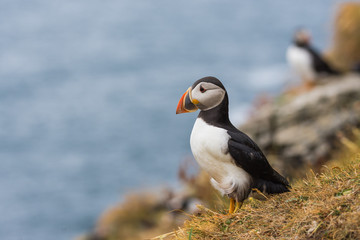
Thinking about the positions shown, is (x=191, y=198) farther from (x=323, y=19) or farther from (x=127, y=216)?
(x=323, y=19)

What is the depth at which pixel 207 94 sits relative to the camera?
3.79 metres

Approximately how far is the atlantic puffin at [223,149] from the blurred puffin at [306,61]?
733 cm

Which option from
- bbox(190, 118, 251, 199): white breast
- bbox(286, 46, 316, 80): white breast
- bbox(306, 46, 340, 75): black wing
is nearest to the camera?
bbox(190, 118, 251, 199): white breast

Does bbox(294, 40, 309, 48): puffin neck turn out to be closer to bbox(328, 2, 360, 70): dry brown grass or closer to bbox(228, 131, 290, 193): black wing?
bbox(328, 2, 360, 70): dry brown grass

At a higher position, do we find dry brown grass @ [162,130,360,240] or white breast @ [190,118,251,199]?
white breast @ [190,118,251,199]

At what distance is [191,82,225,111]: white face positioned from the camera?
149 inches

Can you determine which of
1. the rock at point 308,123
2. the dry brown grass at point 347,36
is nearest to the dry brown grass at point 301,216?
the rock at point 308,123

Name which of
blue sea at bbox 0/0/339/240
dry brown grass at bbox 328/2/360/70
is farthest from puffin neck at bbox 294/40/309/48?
blue sea at bbox 0/0/339/240

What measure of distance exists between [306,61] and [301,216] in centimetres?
796

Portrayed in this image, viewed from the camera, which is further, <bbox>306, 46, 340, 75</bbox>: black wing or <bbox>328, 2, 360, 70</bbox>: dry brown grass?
<bbox>328, 2, 360, 70</bbox>: dry brown grass

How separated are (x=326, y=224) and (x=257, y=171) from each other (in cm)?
75

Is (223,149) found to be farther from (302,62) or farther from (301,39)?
(301,39)

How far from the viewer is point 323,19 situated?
3444cm

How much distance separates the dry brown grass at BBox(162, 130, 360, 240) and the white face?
83 cm
